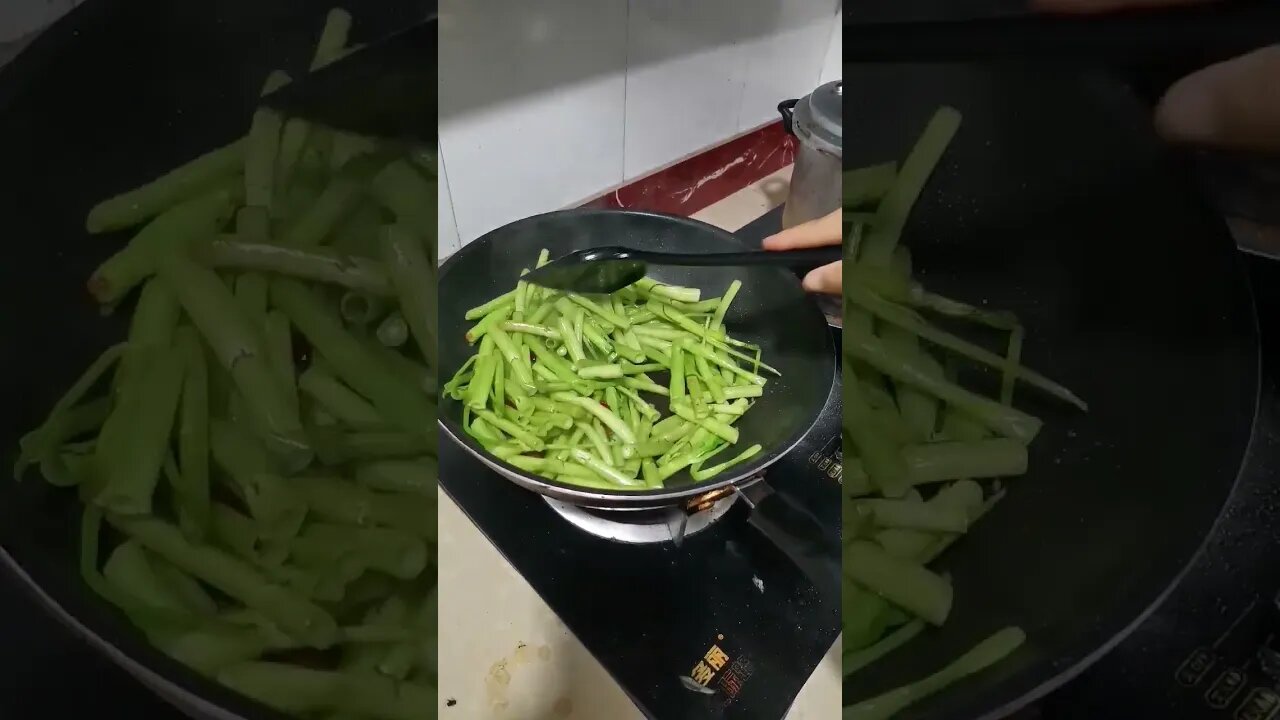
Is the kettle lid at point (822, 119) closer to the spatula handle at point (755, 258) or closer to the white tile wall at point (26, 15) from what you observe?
the spatula handle at point (755, 258)

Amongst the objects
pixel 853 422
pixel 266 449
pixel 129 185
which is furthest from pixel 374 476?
pixel 853 422

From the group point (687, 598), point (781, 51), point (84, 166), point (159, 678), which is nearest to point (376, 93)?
point (84, 166)

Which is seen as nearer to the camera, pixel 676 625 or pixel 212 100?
pixel 212 100

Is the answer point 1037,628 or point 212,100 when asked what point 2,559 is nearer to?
point 212,100

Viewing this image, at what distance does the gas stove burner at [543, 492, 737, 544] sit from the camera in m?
0.60

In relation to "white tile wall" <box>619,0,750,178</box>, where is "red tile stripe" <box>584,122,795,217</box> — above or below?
below

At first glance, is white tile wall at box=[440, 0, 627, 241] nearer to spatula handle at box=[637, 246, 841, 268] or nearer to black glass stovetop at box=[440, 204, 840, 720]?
spatula handle at box=[637, 246, 841, 268]

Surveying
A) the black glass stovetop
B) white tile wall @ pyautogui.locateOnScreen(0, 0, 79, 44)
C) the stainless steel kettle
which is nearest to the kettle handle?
the stainless steel kettle

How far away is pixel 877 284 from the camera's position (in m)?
0.48

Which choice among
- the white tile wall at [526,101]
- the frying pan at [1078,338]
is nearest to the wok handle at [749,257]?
the frying pan at [1078,338]

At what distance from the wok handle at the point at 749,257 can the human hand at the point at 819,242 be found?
0.8 inches

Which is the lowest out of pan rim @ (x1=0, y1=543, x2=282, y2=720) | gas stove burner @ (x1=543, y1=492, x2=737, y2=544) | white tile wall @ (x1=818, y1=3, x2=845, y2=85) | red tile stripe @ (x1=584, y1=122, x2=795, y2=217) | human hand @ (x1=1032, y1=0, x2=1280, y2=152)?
gas stove burner @ (x1=543, y1=492, x2=737, y2=544)

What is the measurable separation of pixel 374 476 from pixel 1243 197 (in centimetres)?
39

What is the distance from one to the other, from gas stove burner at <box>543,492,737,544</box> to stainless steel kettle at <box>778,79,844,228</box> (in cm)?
36
